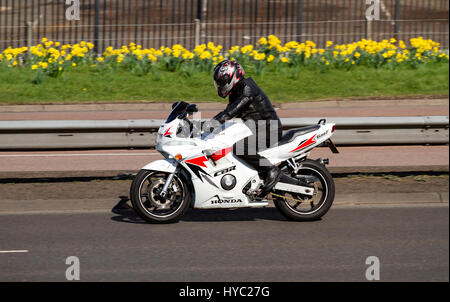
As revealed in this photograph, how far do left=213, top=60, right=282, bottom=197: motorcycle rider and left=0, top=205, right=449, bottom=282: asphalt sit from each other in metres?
0.60

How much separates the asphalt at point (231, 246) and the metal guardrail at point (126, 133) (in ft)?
5.70

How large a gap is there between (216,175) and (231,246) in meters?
1.02

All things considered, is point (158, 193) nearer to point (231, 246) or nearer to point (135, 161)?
point (231, 246)

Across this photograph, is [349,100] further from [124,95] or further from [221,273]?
[221,273]

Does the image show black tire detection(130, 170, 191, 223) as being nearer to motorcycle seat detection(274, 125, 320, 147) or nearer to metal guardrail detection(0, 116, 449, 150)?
motorcycle seat detection(274, 125, 320, 147)

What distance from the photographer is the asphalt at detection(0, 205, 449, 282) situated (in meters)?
6.89

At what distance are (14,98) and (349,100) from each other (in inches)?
263

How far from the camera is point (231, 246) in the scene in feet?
25.5

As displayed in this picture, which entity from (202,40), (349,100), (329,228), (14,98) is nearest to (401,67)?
(349,100)

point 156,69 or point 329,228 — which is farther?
point 156,69

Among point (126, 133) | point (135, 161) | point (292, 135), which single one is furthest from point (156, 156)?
point (292, 135)

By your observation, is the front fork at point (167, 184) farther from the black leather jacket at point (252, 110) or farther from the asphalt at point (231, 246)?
the black leather jacket at point (252, 110)
